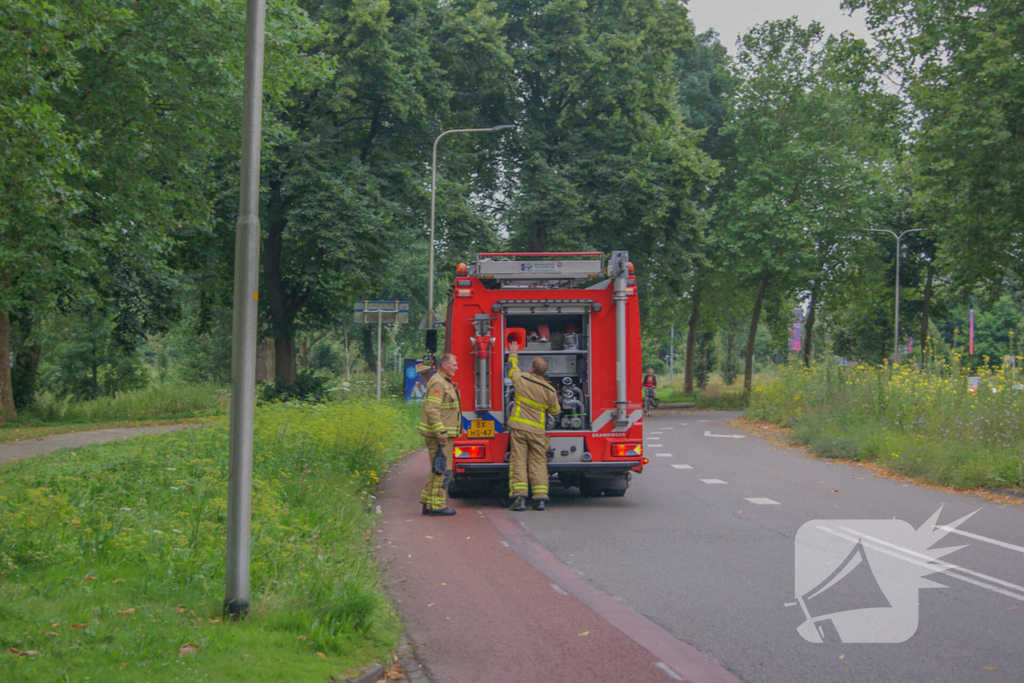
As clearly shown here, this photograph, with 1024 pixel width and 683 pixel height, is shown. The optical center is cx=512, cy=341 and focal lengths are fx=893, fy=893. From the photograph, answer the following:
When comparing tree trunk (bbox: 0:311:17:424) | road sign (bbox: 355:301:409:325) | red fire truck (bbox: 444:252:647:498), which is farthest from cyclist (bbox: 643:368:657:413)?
red fire truck (bbox: 444:252:647:498)

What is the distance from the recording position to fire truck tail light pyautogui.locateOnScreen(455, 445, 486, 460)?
1100 cm

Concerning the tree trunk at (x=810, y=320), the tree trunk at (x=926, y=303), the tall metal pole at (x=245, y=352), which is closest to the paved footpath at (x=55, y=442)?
the tall metal pole at (x=245, y=352)

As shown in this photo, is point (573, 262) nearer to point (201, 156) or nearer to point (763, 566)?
point (763, 566)

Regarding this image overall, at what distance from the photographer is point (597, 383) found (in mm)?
11125

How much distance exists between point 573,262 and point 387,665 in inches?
271

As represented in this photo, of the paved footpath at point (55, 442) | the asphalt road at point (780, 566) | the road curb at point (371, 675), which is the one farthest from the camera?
the paved footpath at point (55, 442)

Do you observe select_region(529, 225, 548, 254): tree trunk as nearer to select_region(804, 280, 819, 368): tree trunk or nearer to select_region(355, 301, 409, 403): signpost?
select_region(355, 301, 409, 403): signpost

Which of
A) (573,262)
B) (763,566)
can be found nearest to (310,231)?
(573,262)

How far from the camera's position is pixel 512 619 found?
20.0 feet

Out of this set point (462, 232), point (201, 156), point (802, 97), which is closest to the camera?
point (201, 156)

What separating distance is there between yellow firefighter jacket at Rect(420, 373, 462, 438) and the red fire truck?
56 cm

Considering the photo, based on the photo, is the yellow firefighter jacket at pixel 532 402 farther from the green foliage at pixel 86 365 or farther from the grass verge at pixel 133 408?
the green foliage at pixel 86 365

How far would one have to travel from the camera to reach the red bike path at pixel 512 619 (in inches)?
198

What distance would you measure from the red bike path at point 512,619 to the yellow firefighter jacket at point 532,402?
1536mm
